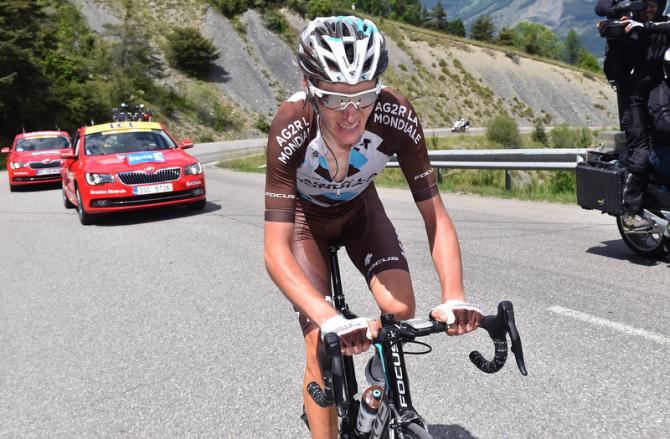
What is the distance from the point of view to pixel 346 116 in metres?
2.43

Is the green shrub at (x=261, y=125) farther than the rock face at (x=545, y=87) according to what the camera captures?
No

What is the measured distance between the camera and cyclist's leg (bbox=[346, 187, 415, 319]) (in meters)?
2.79

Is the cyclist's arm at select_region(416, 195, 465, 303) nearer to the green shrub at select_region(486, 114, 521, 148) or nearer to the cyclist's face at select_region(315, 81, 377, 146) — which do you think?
the cyclist's face at select_region(315, 81, 377, 146)

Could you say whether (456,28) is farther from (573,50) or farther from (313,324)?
(313,324)

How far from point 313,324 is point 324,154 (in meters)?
0.75

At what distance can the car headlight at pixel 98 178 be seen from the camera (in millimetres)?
10453

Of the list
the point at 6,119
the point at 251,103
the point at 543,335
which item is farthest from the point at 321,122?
the point at 251,103

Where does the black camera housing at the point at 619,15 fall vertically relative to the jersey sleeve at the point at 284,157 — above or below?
above

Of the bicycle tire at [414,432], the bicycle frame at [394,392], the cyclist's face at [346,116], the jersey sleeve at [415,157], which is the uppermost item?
the cyclist's face at [346,116]

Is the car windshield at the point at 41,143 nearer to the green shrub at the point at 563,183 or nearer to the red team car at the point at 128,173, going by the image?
the red team car at the point at 128,173

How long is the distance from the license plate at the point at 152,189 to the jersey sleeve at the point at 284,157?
835 centimetres

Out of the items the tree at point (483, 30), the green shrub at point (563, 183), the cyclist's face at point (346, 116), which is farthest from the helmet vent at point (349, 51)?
the tree at point (483, 30)

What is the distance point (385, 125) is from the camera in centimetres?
277

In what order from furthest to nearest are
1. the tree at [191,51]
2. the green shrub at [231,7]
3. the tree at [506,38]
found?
the tree at [506,38]
the green shrub at [231,7]
the tree at [191,51]
